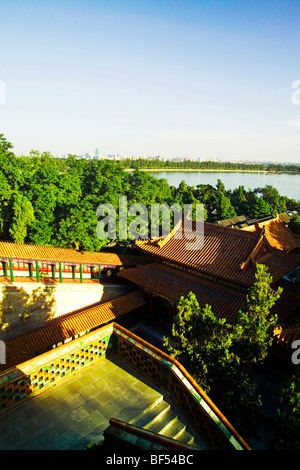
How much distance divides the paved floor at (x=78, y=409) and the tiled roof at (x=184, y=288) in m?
6.98

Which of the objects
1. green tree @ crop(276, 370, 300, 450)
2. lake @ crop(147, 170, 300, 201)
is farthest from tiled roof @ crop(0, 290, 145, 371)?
lake @ crop(147, 170, 300, 201)

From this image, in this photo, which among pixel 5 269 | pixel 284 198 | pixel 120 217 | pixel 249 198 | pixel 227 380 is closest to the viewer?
pixel 227 380

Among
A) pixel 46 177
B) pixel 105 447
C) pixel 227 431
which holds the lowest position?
pixel 227 431

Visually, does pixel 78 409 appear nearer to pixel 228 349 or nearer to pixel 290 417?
pixel 290 417

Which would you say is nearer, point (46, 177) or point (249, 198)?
point (46, 177)

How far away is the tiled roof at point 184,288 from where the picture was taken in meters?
12.4

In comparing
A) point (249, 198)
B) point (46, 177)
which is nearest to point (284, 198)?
point (249, 198)

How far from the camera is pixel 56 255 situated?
1545cm

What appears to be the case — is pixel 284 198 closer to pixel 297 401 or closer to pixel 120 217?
pixel 120 217

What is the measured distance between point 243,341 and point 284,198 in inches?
1817

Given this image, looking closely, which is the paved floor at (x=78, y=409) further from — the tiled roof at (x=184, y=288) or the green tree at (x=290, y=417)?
the tiled roof at (x=184, y=288)

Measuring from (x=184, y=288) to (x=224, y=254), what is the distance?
2.47m

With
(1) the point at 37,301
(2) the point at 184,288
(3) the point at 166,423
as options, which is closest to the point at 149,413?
(3) the point at 166,423

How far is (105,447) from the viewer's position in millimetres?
3867
